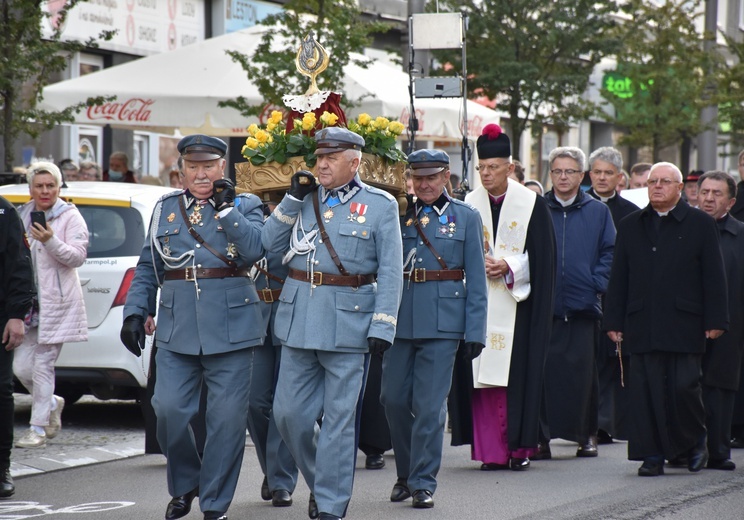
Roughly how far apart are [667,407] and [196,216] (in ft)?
11.6

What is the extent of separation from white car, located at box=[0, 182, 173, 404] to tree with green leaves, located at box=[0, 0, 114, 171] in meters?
2.58

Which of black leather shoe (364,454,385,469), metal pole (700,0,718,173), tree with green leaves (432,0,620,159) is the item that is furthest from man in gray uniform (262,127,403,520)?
metal pole (700,0,718,173)

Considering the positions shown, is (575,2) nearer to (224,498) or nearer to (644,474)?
(644,474)

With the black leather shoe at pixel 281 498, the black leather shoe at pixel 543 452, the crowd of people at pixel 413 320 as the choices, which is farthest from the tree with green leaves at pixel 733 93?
the black leather shoe at pixel 281 498

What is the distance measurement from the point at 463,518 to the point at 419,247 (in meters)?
1.66

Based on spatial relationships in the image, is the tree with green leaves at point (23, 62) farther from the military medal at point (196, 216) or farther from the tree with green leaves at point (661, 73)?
the tree with green leaves at point (661, 73)

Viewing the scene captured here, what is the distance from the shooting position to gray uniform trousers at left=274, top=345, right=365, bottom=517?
22.0 ft

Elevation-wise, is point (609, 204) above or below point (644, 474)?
above

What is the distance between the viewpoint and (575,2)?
2042 centimetres

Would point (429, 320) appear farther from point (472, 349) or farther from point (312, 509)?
point (312, 509)

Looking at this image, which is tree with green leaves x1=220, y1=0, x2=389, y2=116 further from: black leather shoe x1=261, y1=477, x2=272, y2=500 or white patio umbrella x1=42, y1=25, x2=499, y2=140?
black leather shoe x1=261, y1=477, x2=272, y2=500

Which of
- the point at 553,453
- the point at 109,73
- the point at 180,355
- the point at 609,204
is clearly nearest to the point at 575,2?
the point at 109,73

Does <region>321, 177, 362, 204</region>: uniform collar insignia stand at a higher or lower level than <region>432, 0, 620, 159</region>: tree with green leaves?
lower

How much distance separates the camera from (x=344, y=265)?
6.88 m
